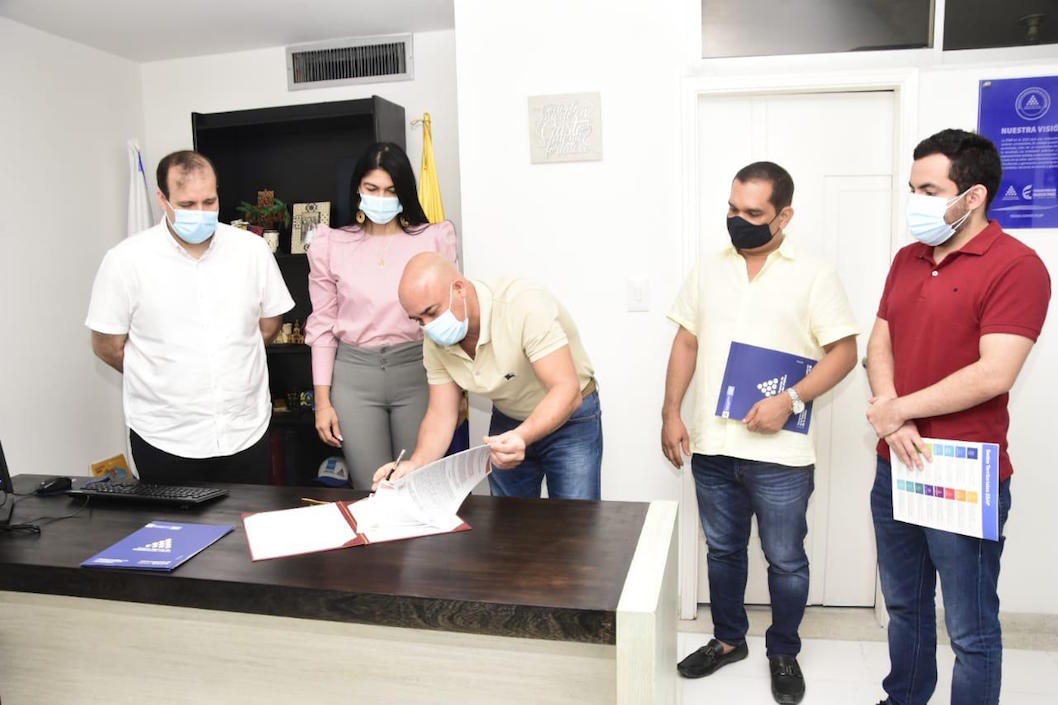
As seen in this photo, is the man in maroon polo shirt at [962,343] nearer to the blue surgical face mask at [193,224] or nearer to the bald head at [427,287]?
the bald head at [427,287]

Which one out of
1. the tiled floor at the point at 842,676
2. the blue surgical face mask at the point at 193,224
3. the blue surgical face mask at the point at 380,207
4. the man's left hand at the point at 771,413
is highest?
the blue surgical face mask at the point at 380,207

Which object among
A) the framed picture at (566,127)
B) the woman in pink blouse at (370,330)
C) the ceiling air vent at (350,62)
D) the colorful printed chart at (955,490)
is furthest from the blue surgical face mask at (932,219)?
the ceiling air vent at (350,62)

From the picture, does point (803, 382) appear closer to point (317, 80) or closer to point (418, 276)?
point (418, 276)

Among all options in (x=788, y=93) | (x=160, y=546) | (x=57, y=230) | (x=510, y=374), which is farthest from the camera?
(x=57, y=230)

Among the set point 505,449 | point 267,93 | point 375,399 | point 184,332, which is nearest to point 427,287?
point 505,449

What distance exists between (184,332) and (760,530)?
1780 mm

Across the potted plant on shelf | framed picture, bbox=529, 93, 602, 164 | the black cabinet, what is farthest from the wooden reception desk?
the potted plant on shelf

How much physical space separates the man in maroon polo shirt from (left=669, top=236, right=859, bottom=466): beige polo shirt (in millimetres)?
226

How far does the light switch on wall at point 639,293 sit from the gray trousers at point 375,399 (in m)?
0.80

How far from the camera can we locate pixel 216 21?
3.42 meters

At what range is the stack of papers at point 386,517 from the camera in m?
1.50

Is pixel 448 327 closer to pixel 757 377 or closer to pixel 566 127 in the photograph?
pixel 757 377

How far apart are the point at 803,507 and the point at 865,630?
0.87m

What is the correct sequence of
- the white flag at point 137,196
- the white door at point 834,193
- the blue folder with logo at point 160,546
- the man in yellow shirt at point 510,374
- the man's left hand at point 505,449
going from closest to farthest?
the blue folder with logo at point 160,546 → the man's left hand at point 505,449 → the man in yellow shirt at point 510,374 → the white door at point 834,193 → the white flag at point 137,196
